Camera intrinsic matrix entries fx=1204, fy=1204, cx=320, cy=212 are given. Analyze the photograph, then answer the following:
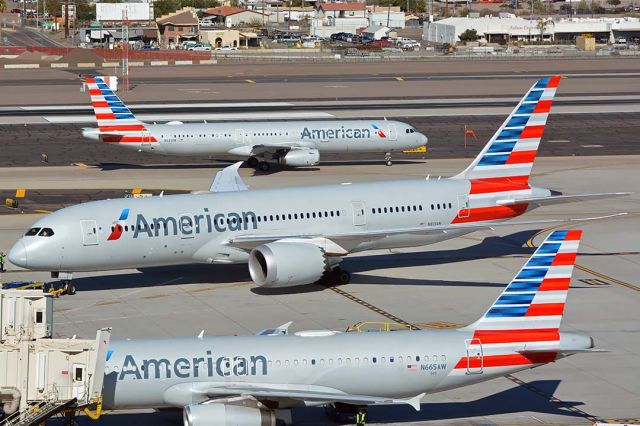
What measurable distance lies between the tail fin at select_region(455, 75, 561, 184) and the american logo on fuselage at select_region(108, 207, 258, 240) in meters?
12.0

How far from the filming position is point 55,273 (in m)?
55.1

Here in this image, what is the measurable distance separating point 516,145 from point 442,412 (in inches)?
971

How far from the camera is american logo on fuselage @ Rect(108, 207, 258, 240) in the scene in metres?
54.5

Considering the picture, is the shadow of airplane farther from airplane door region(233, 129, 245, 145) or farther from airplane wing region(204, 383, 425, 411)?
airplane door region(233, 129, 245, 145)

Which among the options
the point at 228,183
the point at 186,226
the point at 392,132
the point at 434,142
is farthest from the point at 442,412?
the point at 434,142

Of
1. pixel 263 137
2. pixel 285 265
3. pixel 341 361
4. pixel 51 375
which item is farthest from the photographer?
pixel 263 137

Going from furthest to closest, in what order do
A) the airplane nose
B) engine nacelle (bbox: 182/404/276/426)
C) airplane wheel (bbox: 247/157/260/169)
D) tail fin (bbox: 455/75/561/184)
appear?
1. airplane wheel (bbox: 247/157/260/169)
2. tail fin (bbox: 455/75/561/184)
3. the airplane nose
4. engine nacelle (bbox: 182/404/276/426)

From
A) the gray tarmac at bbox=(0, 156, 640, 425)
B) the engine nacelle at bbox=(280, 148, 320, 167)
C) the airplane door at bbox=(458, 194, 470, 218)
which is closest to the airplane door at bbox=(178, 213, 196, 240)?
the gray tarmac at bbox=(0, 156, 640, 425)

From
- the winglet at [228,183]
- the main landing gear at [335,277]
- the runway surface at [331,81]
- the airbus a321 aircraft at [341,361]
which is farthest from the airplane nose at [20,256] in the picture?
the runway surface at [331,81]

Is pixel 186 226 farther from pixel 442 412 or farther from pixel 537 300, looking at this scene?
pixel 537 300

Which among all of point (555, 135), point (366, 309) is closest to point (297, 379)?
point (366, 309)

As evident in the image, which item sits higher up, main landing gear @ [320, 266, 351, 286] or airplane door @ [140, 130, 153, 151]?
airplane door @ [140, 130, 153, 151]

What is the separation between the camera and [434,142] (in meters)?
105

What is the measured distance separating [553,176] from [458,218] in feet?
97.9
